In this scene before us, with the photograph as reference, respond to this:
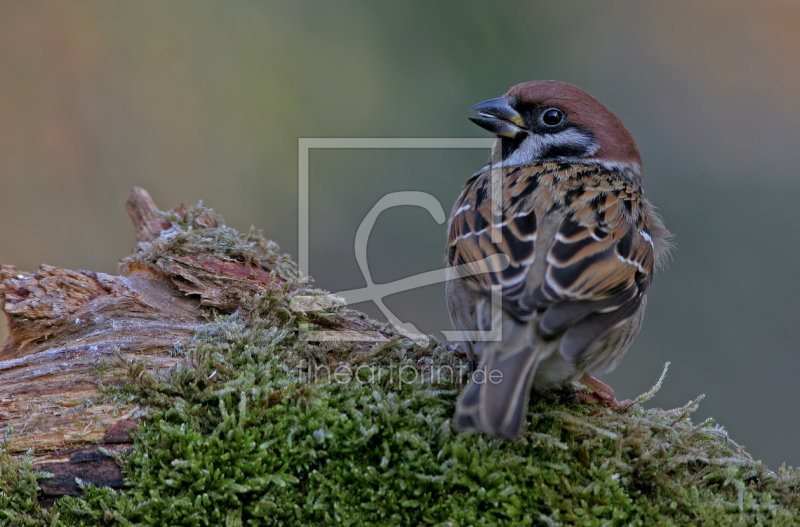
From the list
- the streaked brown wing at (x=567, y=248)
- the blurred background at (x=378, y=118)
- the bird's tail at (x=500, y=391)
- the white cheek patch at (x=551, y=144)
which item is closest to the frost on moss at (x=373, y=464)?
the bird's tail at (x=500, y=391)

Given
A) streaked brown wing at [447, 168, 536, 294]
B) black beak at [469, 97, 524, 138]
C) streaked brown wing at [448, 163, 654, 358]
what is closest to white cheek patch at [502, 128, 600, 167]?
black beak at [469, 97, 524, 138]

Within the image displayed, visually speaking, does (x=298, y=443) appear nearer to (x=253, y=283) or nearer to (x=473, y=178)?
(x=253, y=283)

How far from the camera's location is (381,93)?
885 centimetres

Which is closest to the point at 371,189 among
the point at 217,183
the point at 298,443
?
the point at 217,183

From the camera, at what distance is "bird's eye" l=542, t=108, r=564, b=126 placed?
4.96 meters

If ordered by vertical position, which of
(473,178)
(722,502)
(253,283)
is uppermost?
(473,178)

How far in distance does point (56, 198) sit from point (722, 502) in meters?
8.24

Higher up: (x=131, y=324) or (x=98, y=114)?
(x=98, y=114)

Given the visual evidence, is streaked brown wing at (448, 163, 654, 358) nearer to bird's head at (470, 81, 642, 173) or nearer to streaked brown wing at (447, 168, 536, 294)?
streaked brown wing at (447, 168, 536, 294)

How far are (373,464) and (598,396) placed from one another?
1.71 meters

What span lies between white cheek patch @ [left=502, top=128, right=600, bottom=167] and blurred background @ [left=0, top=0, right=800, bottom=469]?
3.29 m

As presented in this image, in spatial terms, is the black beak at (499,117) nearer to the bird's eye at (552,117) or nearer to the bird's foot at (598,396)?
the bird's eye at (552,117)

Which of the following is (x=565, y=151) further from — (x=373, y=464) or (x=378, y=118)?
(x=378, y=118)

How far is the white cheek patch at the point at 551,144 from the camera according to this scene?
16.4 ft
